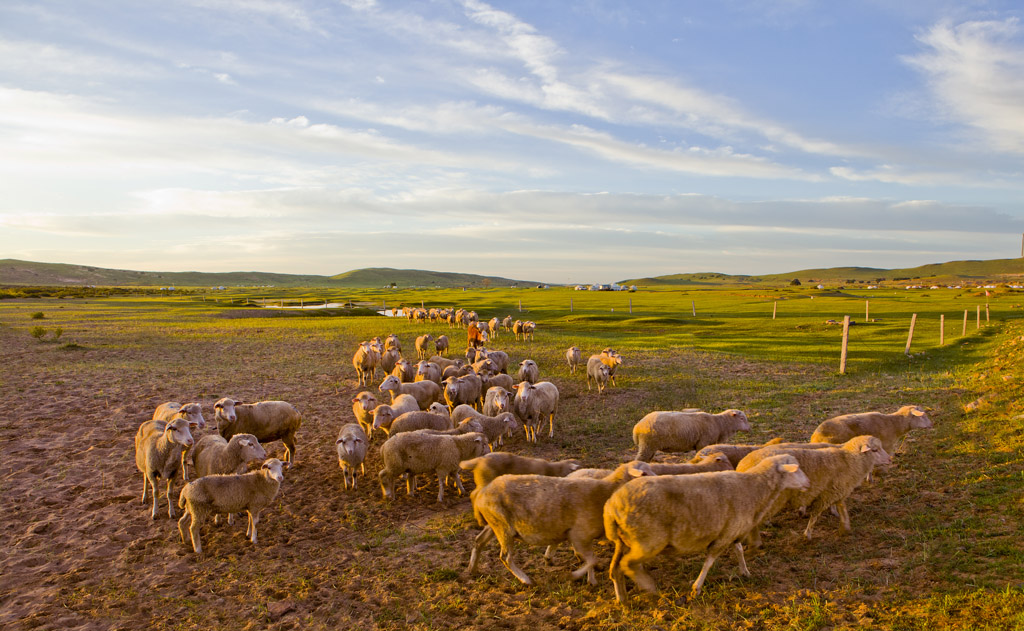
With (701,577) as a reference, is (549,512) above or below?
above

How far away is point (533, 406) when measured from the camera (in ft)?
44.3

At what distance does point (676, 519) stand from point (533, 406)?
24.1 ft

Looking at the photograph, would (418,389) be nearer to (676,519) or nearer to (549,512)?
(549,512)

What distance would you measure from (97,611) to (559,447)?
903 centimetres

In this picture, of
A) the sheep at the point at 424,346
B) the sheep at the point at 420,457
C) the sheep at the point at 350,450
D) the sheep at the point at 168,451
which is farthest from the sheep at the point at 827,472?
the sheep at the point at 424,346

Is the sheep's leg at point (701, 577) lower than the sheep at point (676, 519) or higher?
lower

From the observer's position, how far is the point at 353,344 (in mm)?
32156

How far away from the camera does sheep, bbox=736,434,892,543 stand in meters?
7.81

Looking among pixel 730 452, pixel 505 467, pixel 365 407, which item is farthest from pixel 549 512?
pixel 365 407

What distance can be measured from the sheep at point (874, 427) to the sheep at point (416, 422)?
25.7 feet

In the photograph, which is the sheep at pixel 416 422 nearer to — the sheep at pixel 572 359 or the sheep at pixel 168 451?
the sheep at pixel 168 451

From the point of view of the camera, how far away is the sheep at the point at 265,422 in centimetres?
1182

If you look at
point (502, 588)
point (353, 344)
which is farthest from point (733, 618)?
point (353, 344)

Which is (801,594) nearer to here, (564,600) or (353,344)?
(564,600)
